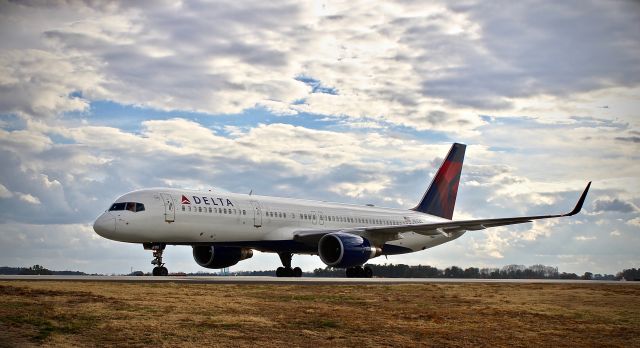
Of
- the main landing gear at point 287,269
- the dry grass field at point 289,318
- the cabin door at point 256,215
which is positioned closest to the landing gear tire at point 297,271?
the main landing gear at point 287,269

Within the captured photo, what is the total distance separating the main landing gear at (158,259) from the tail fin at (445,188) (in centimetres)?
2462

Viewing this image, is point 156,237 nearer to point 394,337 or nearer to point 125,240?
point 125,240

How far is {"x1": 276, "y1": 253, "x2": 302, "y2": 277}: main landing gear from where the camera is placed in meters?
43.5

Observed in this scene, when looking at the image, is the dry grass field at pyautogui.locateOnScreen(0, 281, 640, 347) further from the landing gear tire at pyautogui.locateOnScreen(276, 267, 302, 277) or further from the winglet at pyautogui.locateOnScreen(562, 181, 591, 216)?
the landing gear tire at pyautogui.locateOnScreen(276, 267, 302, 277)

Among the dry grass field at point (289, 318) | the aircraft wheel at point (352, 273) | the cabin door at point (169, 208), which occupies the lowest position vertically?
the dry grass field at point (289, 318)

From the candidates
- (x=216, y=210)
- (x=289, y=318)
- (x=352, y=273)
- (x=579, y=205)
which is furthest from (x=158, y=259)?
(x=579, y=205)

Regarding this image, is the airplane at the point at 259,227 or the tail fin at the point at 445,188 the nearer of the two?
the airplane at the point at 259,227

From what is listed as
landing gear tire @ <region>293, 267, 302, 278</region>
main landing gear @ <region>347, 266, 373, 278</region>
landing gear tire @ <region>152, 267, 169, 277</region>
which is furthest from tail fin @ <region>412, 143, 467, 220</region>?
landing gear tire @ <region>152, 267, 169, 277</region>

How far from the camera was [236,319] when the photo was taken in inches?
736

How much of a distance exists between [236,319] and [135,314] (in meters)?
2.55

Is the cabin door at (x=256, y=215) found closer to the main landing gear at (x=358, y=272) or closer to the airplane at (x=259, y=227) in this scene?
the airplane at (x=259, y=227)

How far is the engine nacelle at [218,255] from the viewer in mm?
39906

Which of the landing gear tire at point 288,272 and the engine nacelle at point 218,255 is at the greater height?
the engine nacelle at point 218,255

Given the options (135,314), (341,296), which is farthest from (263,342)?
(341,296)
